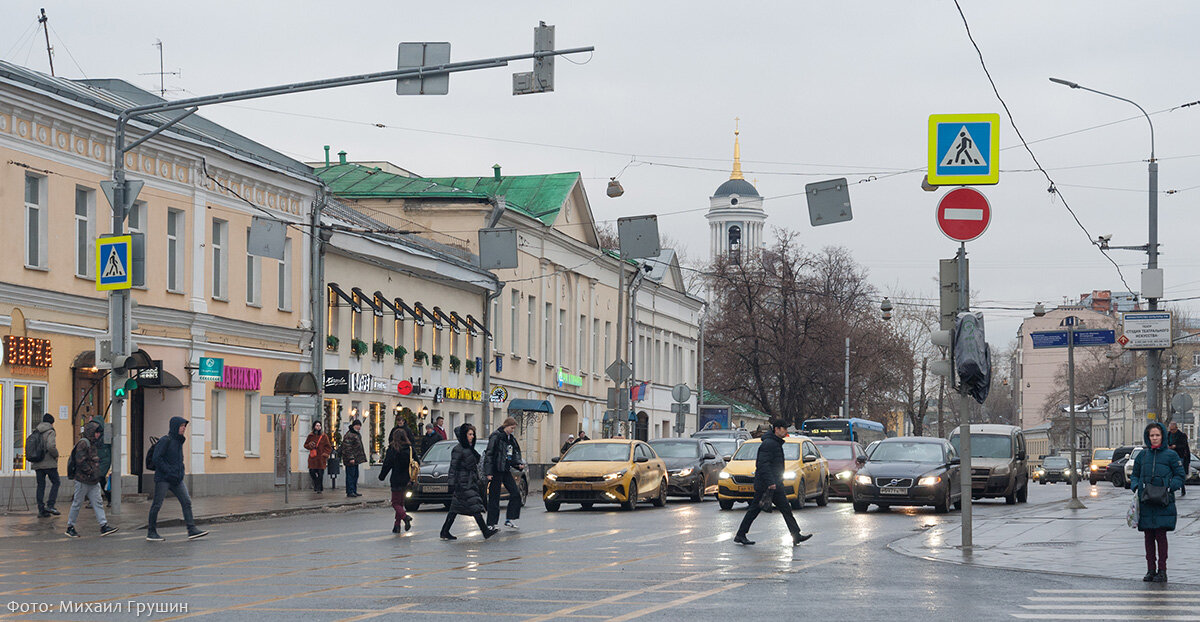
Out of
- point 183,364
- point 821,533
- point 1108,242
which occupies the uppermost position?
point 1108,242

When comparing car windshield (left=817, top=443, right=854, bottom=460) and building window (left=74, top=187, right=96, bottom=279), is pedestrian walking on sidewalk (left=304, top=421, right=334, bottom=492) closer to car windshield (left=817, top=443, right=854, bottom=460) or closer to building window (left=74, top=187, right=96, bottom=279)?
building window (left=74, top=187, right=96, bottom=279)

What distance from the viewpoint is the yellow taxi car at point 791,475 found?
31.6 meters

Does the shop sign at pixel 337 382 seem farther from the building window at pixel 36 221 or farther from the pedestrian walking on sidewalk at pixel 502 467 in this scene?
the pedestrian walking on sidewalk at pixel 502 467

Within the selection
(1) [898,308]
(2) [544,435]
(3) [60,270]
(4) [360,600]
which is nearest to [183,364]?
(3) [60,270]

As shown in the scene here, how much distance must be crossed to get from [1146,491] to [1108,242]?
2858 centimetres

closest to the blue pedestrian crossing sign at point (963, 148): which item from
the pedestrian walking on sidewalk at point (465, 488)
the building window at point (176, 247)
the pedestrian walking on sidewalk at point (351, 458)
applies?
the pedestrian walking on sidewalk at point (465, 488)

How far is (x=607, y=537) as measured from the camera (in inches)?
898

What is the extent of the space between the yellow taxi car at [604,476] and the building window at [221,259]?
10.4 meters

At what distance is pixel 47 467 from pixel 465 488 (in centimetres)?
932

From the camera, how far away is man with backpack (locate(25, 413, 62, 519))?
27.4 meters

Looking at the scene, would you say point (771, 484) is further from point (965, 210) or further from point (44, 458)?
point (44, 458)

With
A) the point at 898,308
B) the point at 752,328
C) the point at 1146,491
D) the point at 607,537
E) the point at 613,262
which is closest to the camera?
the point at 1146,491

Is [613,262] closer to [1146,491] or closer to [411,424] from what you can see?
[411,424]

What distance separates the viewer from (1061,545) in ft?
66.8
